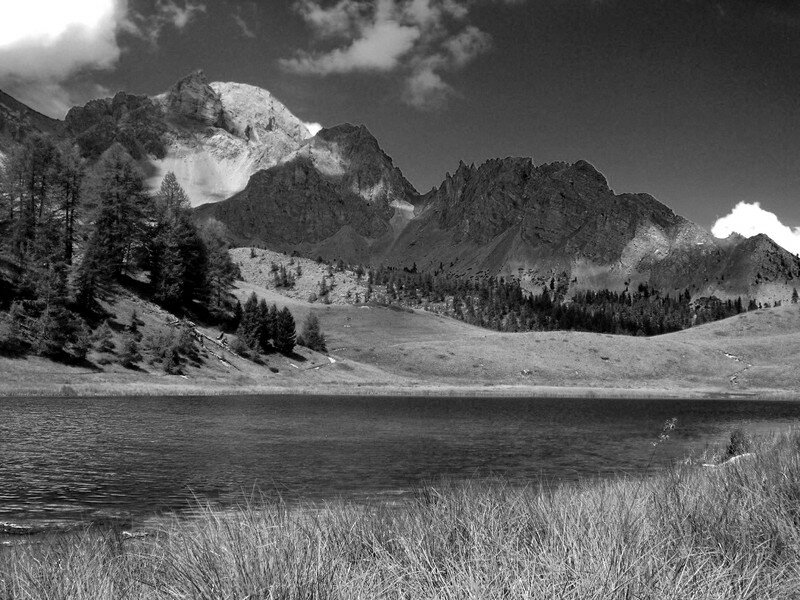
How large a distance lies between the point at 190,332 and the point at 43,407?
3383 centimetres

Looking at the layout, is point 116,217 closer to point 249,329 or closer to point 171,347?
point 249,329

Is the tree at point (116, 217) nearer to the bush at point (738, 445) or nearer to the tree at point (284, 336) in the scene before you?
the tree at point (284, 336)

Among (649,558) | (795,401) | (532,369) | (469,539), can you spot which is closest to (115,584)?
(469,539)

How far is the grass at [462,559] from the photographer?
5156 millimetres

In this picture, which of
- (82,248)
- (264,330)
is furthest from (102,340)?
(264,330)

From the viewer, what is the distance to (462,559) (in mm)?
5781

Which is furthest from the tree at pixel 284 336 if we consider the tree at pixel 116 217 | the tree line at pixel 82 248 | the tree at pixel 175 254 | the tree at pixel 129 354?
the tree at pixel 129 354

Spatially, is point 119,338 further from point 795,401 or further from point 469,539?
point 795,401

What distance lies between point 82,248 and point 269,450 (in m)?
69.3

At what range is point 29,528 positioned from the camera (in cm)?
1557

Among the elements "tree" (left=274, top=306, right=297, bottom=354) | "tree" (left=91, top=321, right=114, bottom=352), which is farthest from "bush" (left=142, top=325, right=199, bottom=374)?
"tree" (left=274, top=306, right=297, bottom=354)

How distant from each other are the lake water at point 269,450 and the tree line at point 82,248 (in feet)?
51.3

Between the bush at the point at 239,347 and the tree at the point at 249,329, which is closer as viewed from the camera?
the bush at the point at 239,347

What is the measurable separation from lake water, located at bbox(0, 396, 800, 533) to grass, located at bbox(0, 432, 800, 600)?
2.45 meters
